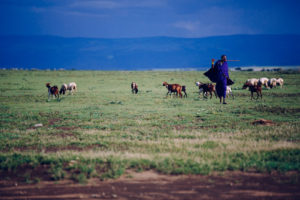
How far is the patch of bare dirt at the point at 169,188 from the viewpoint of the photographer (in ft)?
18.6

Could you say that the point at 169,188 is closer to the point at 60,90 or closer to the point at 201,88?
the point at 201,88

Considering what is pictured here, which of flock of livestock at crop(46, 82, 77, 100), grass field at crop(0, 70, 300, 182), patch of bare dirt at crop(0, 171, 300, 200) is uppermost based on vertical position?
flock of livestock at crop(46, 82, 77, 100)

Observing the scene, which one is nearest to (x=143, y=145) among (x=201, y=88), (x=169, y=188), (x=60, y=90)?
(x=169, y=188)

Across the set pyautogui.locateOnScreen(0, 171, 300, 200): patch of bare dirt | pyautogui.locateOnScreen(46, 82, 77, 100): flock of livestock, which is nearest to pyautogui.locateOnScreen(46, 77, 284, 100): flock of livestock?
pyautogui.locateOnScreen(46, 82, 77, 100): flock of livestock

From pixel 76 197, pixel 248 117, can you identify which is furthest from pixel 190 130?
pixel 76 197

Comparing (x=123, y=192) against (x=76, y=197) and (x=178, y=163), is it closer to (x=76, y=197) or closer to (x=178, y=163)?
(x=76, y=197)

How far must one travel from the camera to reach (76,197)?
223 inches

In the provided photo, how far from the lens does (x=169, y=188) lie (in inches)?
237

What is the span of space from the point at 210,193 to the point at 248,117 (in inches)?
359

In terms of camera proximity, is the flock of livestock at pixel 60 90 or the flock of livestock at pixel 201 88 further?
the flock of livestock at pixel 60 90

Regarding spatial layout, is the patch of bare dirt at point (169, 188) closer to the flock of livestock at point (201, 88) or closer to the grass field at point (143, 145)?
the grass field at point (143, 145)

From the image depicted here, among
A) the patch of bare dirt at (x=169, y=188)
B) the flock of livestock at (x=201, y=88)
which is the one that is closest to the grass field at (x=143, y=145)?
the patch of bare dirt at (x=169, y=188)

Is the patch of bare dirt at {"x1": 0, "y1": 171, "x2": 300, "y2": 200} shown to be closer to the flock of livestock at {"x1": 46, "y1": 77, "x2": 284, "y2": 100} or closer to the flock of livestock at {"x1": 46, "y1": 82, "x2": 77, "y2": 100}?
the flock of livestock at {"x1": 46, "y1": 77, "x2": 284, "y2": 100}

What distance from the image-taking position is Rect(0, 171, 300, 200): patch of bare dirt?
18.6ft
